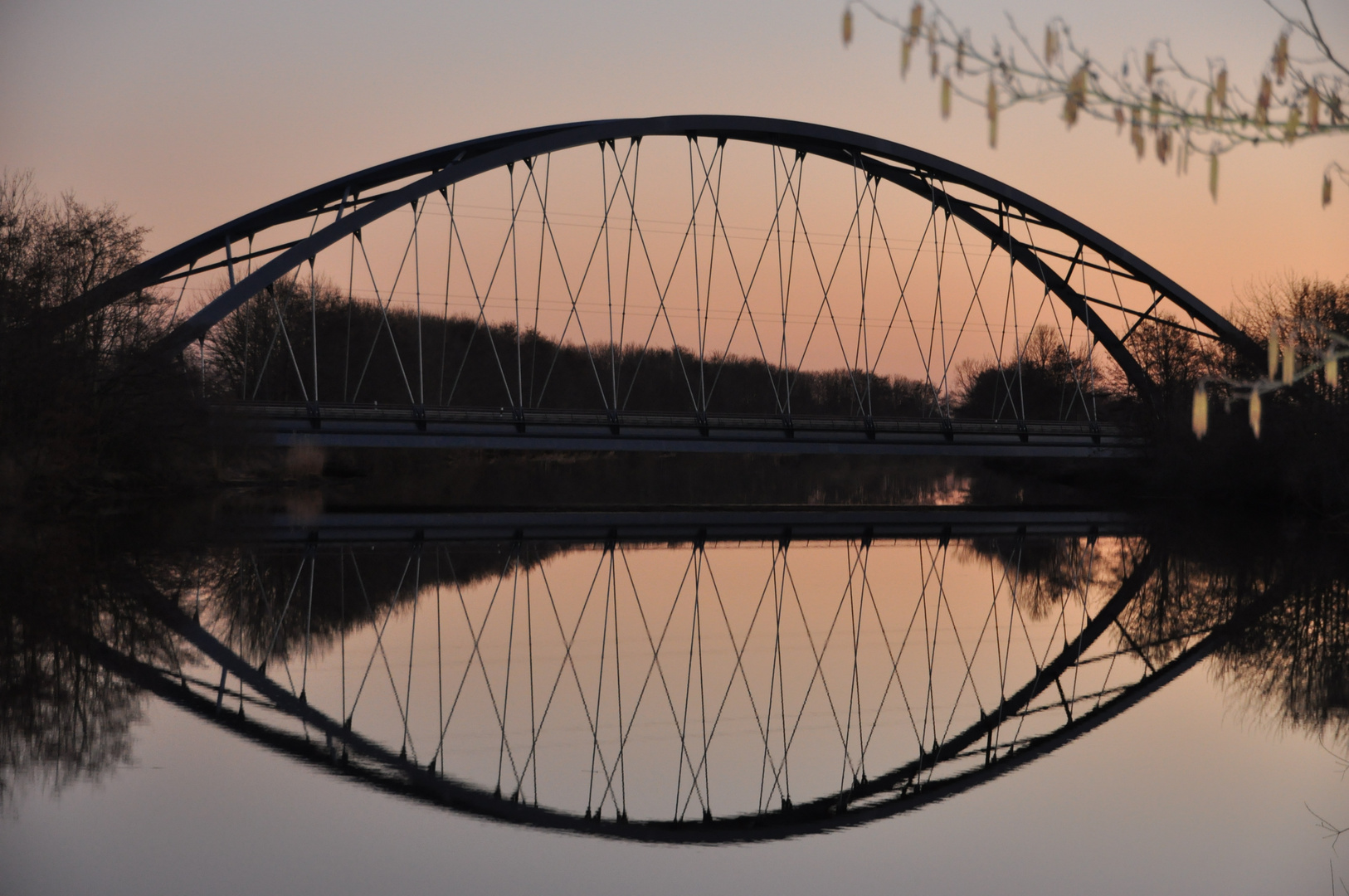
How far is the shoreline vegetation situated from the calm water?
389cm

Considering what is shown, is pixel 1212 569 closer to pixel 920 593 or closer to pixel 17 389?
pixel 920 593

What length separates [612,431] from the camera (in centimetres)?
3950

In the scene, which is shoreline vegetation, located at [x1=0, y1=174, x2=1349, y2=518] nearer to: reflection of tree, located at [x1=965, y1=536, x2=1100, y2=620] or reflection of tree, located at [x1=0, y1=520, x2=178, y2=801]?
reflection of tree, located at [x1=965, y1=536, x2=1100, y2=620]

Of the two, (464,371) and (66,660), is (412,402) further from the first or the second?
(464,371)

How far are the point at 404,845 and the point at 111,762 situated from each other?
287 centimetres

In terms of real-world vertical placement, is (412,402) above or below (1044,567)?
above

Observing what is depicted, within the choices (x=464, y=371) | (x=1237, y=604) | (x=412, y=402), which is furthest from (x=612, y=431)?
(x=464, y=371)

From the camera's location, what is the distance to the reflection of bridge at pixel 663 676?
28.9ft

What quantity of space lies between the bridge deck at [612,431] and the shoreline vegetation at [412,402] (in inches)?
51.3

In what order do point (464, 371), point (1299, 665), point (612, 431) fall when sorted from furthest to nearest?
point (464, 371), point (612, 431), point (1299, 665)

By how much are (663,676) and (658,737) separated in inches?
94.1

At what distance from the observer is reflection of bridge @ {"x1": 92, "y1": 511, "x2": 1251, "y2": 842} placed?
28.9 ft

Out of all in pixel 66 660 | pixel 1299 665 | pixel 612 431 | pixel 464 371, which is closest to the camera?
pixel 66 660

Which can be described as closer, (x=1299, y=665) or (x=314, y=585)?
(x=1299, y=665)
